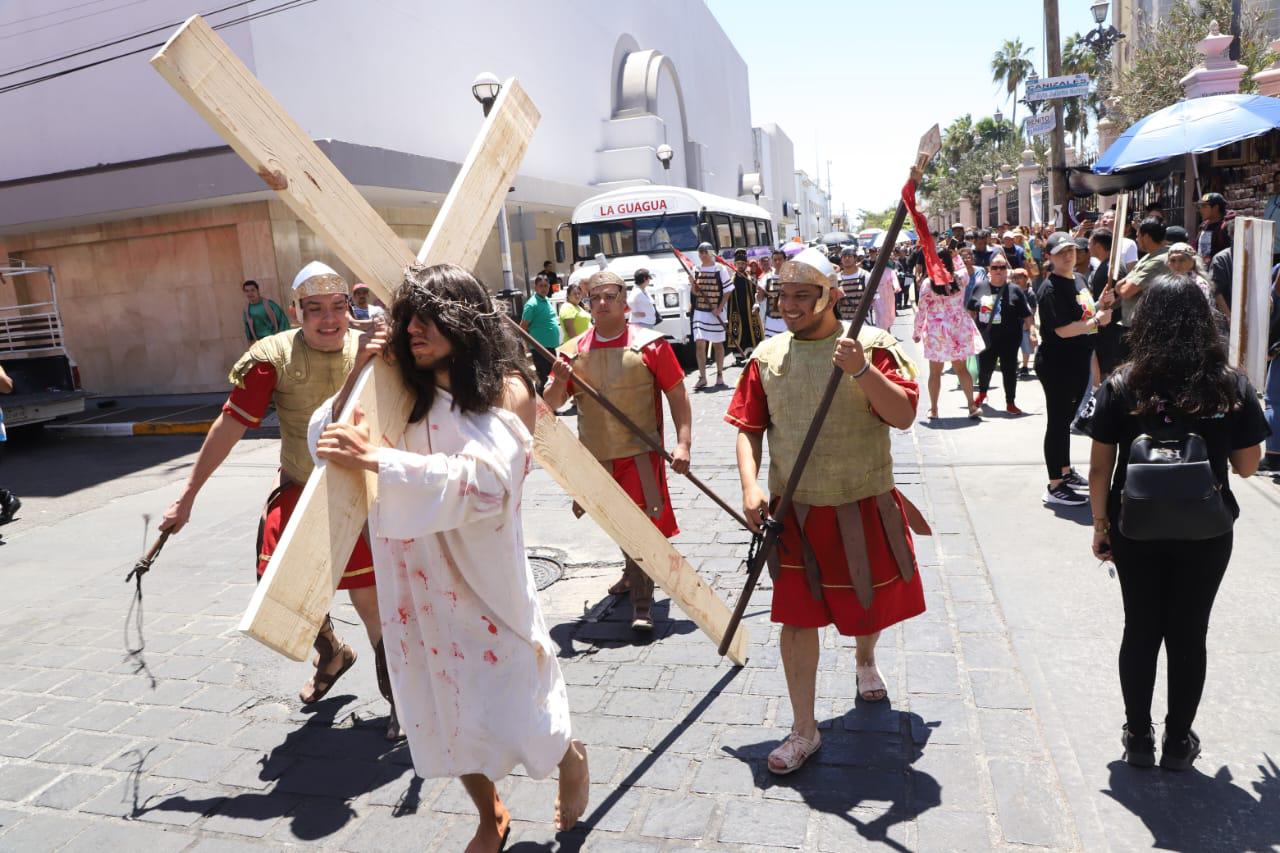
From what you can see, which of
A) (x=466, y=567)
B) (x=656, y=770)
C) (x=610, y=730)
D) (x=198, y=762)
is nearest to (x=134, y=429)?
(x=198, y=762)

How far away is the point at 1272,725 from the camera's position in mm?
3467

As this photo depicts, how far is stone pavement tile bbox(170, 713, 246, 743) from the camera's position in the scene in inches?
154

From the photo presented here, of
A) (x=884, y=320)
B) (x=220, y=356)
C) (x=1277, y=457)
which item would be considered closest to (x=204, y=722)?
(x=1277, y=457)

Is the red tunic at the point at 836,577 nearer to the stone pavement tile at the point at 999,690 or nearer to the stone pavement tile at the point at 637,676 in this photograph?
the stone pavement tile at the point at 999,690

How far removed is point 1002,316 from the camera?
9250 millimetres

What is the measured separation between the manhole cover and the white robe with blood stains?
9.42ft

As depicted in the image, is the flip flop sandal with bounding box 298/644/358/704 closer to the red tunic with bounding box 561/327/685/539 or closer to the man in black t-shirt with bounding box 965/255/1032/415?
the red tunic with bounding box 561/327/685/539

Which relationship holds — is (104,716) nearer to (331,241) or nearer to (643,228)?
(331,241)

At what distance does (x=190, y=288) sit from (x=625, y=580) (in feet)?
42.0

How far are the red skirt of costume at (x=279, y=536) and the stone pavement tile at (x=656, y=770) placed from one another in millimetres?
1265

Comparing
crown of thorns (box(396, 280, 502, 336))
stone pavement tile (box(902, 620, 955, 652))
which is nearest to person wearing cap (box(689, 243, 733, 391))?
stone pavement tile (box(902, 620, 955, 652))

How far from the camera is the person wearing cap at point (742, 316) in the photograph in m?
14.4

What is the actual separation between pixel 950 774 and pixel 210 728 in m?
2.95

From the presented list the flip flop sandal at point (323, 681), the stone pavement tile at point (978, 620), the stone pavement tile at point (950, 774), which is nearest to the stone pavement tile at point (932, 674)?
the stone pavement tile at point (978, 620)
